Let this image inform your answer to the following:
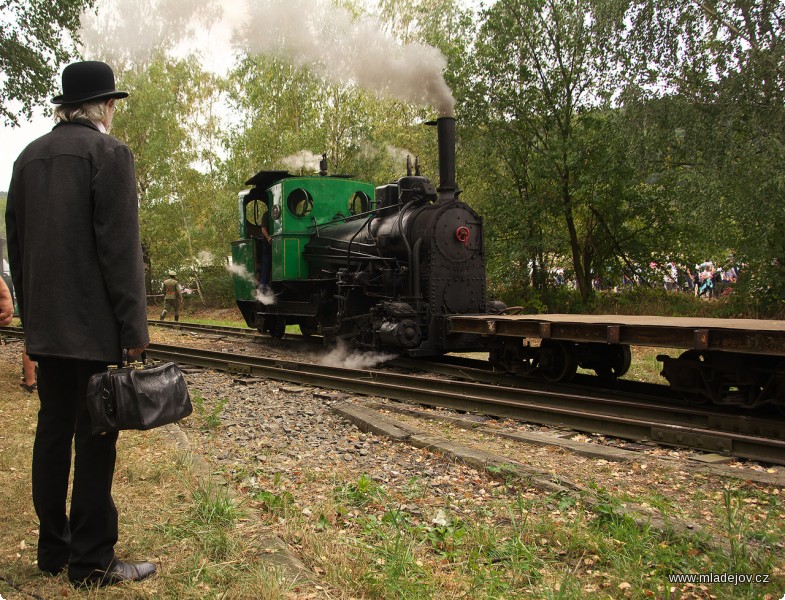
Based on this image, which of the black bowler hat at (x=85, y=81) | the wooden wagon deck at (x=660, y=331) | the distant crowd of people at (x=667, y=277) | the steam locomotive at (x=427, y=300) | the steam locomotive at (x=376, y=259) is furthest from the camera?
the distant crowd of people at (x=667, y=277)

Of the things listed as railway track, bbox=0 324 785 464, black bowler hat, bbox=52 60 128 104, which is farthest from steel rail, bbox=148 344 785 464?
black bowler hat, bbox=52 60 128 104

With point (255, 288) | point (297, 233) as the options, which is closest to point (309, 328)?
point (255, 288)

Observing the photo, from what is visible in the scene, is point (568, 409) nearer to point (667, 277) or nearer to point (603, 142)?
point (603, 142)

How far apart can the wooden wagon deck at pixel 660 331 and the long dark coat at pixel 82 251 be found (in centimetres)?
504

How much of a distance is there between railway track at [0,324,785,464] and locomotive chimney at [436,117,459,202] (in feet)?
9.96

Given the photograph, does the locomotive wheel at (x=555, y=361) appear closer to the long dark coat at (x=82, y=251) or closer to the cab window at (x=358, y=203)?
the cab window at (x=358, y=203)

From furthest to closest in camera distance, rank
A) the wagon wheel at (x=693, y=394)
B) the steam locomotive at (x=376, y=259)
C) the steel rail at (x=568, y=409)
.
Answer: the steam locomotive at (x=376, y=259) < the wagon wheel at (x=693, y=394) < the steel rail at (x=568, y=409)

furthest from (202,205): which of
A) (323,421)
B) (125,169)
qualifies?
(125,169)

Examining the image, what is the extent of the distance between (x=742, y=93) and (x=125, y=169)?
13.7 m

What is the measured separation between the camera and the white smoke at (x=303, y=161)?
2545cm

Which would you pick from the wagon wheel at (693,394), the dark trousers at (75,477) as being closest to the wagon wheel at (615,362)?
the wagon wheel at (693,394)

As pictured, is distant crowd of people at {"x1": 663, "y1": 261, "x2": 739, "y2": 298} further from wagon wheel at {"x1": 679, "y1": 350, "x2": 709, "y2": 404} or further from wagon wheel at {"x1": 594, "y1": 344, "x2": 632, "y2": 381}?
wagon wheel at {"x1": 679, "y1": 350, "x2": 709, "y2": 404}

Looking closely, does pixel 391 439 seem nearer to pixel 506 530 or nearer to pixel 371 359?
pixel 506 530

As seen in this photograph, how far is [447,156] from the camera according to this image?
379 inches
